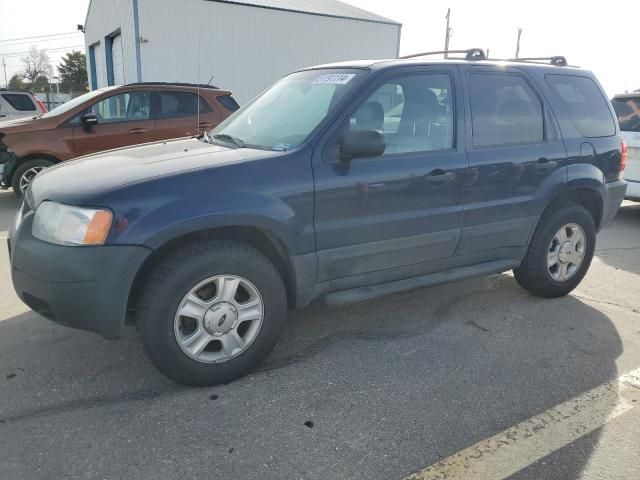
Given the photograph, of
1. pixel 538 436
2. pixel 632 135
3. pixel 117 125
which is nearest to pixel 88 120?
pixel 117 125

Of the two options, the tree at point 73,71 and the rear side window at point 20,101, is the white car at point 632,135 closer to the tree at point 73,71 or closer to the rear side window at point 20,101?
the rear side window at point 20,101

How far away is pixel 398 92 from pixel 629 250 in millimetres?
4257

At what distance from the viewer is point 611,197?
14.4 ft

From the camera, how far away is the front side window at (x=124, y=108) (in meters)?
7.25

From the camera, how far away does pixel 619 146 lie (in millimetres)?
4406

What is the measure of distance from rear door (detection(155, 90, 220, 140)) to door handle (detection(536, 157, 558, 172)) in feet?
16.6

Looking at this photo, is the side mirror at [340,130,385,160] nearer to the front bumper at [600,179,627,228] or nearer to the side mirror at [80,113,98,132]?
the front bumper at [600,179,627,228]

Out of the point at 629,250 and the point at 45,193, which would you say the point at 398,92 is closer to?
the point at 45,193

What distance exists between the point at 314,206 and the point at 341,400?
3.58ft

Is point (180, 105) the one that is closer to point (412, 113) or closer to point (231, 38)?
point (412, 113)

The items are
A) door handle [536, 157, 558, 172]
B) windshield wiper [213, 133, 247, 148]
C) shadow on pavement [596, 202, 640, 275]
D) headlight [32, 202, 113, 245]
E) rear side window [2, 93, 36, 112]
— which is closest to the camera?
headlight [32, 202, 113, 245]

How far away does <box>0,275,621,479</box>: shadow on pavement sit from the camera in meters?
2.33

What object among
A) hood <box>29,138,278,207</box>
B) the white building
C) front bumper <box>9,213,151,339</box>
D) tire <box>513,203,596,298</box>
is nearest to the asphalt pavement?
tire <box>513,203,596,298</box>

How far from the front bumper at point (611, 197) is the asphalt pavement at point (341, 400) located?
35.9 inches
